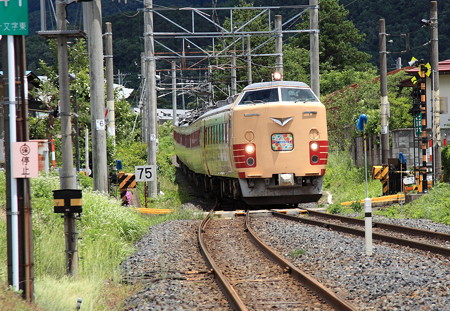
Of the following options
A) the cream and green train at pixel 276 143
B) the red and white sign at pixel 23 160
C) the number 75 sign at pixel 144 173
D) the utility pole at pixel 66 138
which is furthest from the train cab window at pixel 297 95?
the red and white sign at pixel 23 160

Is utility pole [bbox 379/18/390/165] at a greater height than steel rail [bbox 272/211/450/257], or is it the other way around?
utility pole [bbox 379/18/390/165]

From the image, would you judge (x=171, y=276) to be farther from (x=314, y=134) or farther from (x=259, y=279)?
(x=314, y=134)

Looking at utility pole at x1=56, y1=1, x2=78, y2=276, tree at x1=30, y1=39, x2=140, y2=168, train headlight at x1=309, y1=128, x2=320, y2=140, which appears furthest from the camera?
tree at x1=30, y1=39, x2=140, y2=168

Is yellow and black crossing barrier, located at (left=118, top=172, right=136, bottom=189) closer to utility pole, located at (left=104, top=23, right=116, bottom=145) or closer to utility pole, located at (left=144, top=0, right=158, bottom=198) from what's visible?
utility pole, located at (left=144, top=0, right=158, bottom=198)

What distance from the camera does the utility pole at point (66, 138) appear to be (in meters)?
10.3

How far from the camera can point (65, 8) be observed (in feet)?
35.8

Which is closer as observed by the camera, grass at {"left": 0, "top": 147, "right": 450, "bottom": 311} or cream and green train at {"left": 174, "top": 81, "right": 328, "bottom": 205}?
grass at {"left": 0, "top": 147, "right": 450, "bottom": 311}

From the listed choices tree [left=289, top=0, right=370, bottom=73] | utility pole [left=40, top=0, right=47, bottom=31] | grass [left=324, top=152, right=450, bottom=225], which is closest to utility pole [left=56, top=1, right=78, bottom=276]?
utility pole [left=40, top=0, right=47, bottom=31]

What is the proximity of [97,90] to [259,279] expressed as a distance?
8413mm

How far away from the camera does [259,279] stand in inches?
394

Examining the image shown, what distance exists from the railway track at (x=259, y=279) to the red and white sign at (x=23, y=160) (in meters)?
2.49

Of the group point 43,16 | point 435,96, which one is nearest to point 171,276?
point 43,16

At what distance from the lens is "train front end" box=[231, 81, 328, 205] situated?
19.5m

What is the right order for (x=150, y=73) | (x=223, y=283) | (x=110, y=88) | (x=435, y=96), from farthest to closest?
(x=150, y=73) < (x=110, y=88) < (x=435, y=96) < (x=223, y=283)
